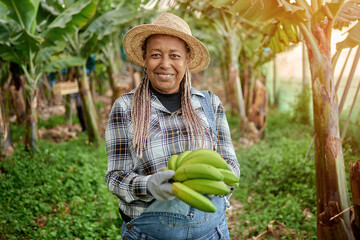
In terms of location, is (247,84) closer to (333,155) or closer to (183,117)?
(333,155)

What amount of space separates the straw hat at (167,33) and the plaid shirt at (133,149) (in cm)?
41

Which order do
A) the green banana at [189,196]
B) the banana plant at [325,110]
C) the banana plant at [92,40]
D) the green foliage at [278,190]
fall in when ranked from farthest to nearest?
the banana plant at [92,40], the green foliage at [278,190], the banana plant at [325,110], the green banana at [189,196]

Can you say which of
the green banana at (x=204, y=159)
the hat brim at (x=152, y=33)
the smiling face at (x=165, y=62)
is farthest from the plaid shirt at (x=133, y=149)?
the hat brim at (x=152, y=33)

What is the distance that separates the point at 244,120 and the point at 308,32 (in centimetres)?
536

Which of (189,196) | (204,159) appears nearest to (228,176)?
(204,159)

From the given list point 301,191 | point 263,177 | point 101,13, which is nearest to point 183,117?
point 301,191

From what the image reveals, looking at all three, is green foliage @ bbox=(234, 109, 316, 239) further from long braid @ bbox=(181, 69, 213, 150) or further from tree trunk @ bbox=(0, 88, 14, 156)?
tree trunk @ bbox=(0, 88, 14, 156)

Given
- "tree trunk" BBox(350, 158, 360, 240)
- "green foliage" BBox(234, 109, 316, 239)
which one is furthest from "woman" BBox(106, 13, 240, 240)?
"green foliage" BBox(234, 109, 316, 239)

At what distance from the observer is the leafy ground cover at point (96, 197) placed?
3.21m

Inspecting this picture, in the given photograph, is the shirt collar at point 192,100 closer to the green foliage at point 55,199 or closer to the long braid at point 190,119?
the long braid at point 190,119

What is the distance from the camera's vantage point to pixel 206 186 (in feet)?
4.27

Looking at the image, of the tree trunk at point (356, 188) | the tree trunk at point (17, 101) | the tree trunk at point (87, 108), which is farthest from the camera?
the tree trunk at point (17, 101)

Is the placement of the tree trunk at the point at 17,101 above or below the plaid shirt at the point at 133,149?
above

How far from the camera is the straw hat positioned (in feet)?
5.46
